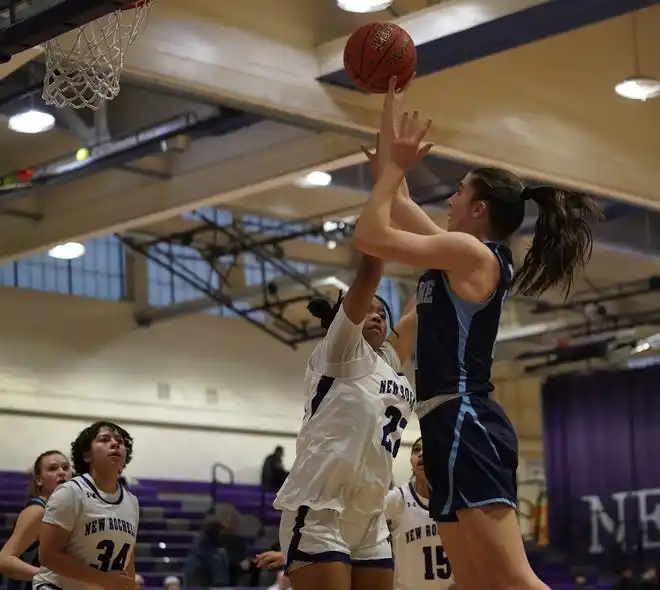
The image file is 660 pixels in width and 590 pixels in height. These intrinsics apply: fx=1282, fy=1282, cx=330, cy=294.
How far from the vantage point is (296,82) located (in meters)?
8.90

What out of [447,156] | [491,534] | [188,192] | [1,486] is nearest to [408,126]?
[491,534]

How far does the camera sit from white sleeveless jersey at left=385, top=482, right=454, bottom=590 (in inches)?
259

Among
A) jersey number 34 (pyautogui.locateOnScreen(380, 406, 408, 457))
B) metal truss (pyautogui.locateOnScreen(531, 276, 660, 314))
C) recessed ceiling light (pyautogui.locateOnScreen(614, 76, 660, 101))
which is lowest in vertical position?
jersey number 34 (pyautogui.locateOnScreen(380, 406, 408, 457))

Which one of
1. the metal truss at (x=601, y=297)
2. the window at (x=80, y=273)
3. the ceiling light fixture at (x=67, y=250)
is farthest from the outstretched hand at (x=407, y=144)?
the metal truss at (x=601, y=297)

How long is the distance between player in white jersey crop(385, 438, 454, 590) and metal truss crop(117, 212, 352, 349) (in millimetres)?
8394

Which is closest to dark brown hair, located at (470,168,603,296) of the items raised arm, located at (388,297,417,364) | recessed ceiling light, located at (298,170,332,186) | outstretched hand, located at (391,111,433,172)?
outstretched hand, located at (391,111,433,172)

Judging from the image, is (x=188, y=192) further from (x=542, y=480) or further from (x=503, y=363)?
(x=542, y=480)

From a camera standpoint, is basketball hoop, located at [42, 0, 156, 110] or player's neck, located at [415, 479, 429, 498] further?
player's neck, located at [415, 479, 429, 498]

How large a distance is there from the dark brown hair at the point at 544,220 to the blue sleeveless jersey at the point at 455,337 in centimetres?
13

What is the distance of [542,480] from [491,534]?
2106cm

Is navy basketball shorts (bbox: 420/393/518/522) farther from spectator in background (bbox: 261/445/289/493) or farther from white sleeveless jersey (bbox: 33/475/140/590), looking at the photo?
spectator in background (bbox: 261/445/289/493)

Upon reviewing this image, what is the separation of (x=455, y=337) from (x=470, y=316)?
8 cm

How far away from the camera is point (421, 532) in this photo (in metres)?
6.67

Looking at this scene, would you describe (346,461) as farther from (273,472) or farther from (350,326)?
(273,472)
